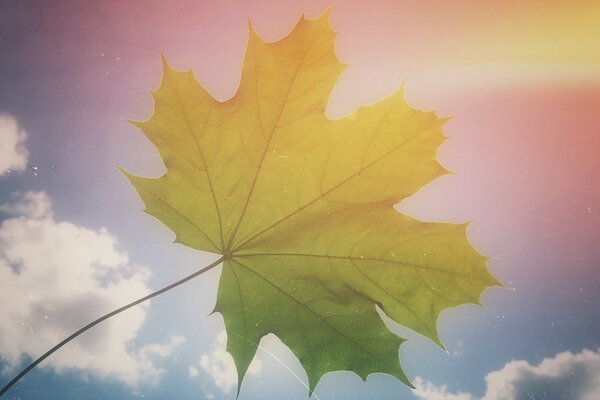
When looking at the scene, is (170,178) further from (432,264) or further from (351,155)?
(432,264)

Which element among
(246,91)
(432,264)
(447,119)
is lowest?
(432,264)

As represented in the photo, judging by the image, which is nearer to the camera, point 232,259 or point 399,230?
point 399,230

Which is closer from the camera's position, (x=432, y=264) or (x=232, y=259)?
(x=432, y=264)

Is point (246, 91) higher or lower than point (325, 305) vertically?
higher

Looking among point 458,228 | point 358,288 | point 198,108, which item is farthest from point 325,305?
point 198,108

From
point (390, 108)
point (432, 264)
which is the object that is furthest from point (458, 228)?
point (390, 108)

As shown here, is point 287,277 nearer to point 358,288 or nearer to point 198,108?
point 358,288
